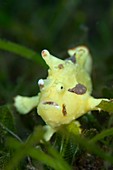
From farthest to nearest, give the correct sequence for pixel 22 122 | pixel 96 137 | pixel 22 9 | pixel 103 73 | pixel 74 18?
pixel 22 9 → pixel 74 18 → pixel 103 73 → pixel 22 122 → pixel 96 137

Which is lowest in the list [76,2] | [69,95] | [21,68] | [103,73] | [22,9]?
[69,95]

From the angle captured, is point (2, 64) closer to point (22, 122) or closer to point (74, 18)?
point (74, 18)

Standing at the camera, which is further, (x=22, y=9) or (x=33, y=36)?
(x=22, y=9)

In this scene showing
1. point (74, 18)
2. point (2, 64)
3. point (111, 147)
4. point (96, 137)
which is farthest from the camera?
point (74, 18)

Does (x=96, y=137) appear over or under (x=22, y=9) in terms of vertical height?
under

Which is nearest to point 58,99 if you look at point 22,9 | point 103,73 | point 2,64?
point 103,73

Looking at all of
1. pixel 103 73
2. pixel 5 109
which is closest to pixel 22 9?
pixel 103 73

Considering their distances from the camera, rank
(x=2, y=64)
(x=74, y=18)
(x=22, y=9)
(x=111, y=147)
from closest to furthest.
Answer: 1. (x=111, y=147)
2. (x=2, y=64)
3. (x=74, y=18)
4. (x=22, y=9)

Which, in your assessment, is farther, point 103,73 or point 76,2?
point 76,2

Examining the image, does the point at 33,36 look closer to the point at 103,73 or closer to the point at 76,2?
the point at 76,2
